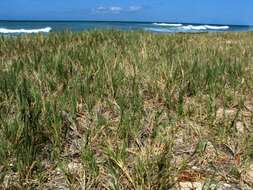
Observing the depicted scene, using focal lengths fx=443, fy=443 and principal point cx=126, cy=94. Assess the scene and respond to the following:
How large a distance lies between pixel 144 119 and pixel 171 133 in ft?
1.48

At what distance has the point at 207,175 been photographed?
104 inches

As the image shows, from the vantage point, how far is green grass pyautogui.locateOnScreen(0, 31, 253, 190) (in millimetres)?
2482

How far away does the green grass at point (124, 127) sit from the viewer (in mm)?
2482

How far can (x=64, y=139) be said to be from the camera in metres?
3.09

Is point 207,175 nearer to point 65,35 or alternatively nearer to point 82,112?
point 82,112

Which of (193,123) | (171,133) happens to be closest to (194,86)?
(193,123)

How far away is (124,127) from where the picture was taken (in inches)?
120

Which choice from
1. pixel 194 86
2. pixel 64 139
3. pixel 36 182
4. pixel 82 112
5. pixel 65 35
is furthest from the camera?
pixel 65 35

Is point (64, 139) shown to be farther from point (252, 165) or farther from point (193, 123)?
point (252, 165)

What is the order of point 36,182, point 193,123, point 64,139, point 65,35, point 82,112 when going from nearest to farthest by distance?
point 36,182 → point 64,139 → point 193,123 → point 82,112 → point 65,35

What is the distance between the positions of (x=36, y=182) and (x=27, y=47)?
5.33 meters

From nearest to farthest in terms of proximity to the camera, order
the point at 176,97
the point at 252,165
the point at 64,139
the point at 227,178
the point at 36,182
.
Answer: the point at 36,182 < the point at 227,178 < the point at 252,165 < the point at 64,139 < the point at 176,97

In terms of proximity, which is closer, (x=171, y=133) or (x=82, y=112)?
(x=171, y=133)

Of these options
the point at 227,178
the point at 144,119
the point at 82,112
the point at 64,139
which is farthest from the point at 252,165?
the point at 82,112
